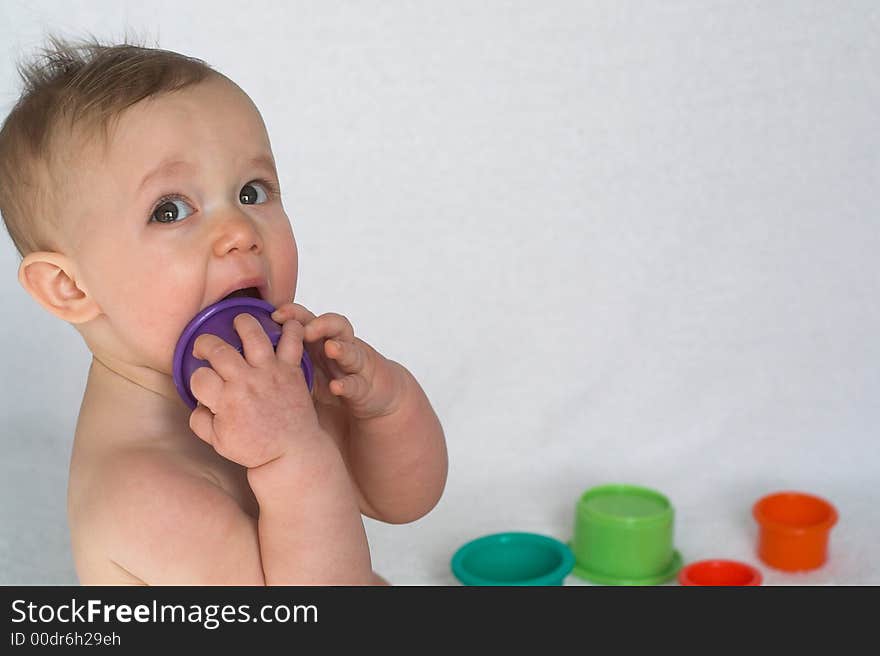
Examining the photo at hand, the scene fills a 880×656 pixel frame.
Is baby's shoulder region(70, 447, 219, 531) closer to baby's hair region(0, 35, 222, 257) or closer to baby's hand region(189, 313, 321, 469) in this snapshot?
baby's hand region(189, 313, 321, 469)

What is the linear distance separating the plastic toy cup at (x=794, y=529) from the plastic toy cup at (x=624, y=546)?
142mm

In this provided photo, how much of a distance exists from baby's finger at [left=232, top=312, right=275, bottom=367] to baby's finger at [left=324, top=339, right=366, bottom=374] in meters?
0.12

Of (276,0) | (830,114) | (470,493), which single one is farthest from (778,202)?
(276,0)

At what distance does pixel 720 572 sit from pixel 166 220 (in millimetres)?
1103

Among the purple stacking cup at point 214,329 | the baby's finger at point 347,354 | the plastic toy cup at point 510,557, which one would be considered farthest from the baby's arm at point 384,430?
the plastic toy cup at point 510,557

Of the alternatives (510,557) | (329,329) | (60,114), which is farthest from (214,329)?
(510,557)

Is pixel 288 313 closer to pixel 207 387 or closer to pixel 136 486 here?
pixel 207 387

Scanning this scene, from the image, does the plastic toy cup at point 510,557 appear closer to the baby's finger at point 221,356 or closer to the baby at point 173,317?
the baby at point 173,317

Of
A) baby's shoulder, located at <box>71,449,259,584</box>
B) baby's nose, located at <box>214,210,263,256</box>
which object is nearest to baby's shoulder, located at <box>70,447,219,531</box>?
baby's shoulder, located at <box>71,449,259,584</box>

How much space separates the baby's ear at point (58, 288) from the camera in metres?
1.31

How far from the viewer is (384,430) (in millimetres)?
1466

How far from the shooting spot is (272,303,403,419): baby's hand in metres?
1.30
